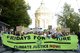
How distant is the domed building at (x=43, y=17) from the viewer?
412 ft

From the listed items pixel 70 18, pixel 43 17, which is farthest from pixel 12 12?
pixel 43 17

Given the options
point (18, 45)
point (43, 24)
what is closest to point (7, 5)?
point (18, 45)

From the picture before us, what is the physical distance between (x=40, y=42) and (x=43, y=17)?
348ft

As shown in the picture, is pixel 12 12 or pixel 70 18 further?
pixel 70 18

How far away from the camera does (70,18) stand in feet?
224

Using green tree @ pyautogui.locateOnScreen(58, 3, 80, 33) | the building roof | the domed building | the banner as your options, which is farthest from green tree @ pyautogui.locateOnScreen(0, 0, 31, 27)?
the building roof

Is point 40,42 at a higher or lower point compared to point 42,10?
lower

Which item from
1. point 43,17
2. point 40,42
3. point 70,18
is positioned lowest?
point 40,42

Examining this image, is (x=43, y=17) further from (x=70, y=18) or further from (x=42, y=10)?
(x=70, y=18)

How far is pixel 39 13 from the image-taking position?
5133 inches

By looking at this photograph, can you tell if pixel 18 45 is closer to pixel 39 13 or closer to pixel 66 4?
pixel 66 4

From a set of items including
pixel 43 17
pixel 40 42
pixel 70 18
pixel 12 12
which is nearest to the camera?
pixel 40 42

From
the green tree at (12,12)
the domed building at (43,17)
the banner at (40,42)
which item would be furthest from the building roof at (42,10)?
the banner at (40,42)

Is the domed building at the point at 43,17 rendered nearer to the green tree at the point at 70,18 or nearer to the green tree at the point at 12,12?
the green tree at the point at 70,18
